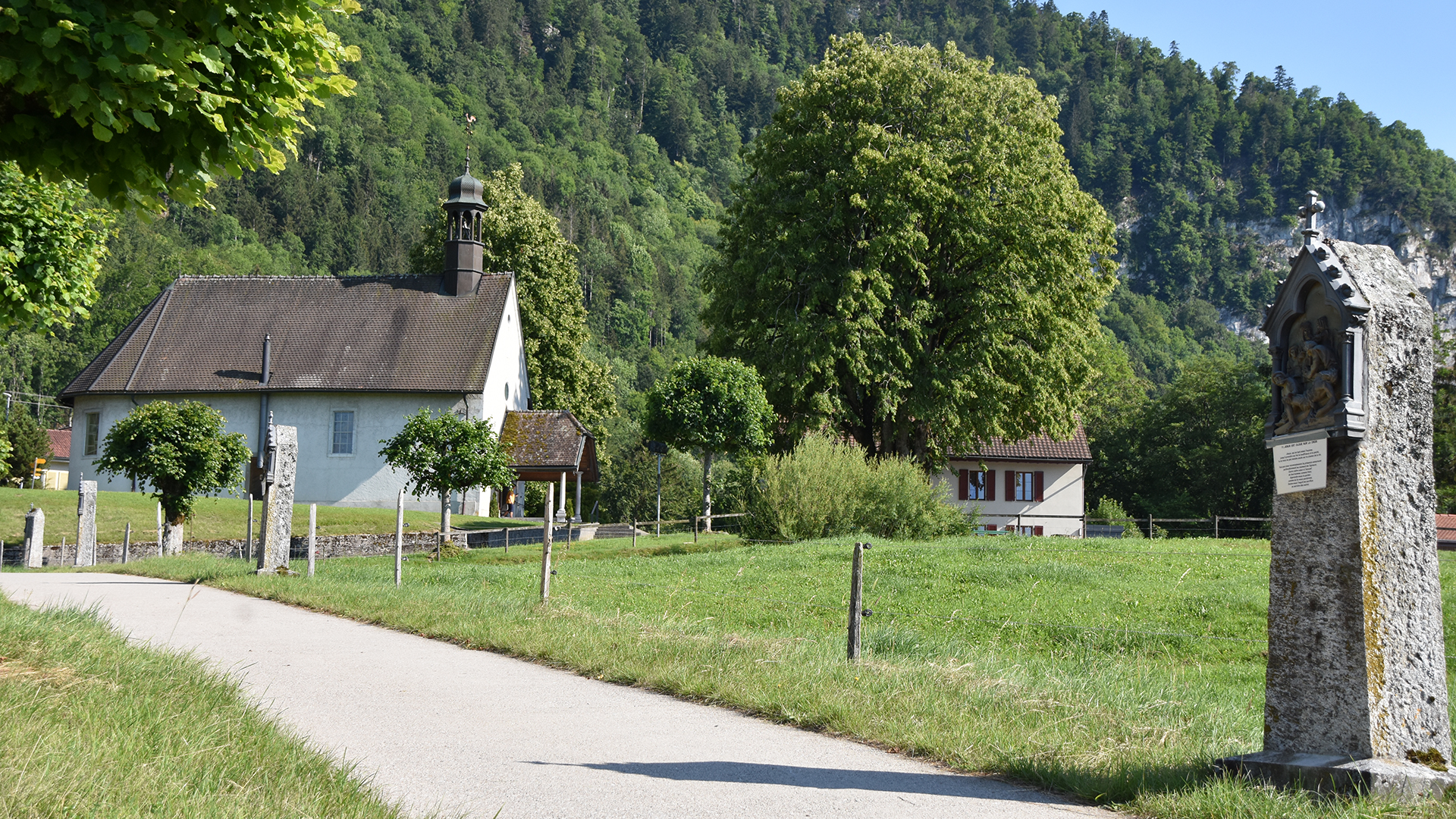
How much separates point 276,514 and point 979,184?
22716 mm

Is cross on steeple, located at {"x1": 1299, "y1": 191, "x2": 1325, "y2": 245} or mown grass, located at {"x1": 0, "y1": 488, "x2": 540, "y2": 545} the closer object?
cross on steeple, located at {"x1": 1299, "y1": 191, "x2": 1325, "y2": 245}

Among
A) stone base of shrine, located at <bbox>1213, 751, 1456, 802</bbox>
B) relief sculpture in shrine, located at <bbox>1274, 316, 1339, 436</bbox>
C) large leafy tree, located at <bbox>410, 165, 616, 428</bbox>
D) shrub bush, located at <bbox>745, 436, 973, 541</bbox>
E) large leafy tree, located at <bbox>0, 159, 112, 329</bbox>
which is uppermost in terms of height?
large leafy tree, located at <bbox>410, 165, 616, 428</bbox>

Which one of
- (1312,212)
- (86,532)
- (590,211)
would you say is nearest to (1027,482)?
(86,532)

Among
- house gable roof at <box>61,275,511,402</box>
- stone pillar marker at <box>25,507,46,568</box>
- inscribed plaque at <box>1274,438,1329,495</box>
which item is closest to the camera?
inscribed plaque at <box>1274,438,1329,495</box>

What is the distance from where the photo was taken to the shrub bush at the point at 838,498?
89.7 feet

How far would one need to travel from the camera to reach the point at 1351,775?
5.16m

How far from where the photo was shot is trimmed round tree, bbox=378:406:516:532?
101 feet

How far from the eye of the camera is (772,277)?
3353 centimetres

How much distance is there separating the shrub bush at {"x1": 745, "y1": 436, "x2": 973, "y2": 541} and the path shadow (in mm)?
21098

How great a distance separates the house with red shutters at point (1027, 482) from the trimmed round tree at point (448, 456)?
30.9m

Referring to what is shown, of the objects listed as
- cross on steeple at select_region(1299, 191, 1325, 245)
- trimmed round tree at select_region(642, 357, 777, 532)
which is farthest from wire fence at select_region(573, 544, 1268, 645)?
trimmed round tree at select_region(642, 357, 777, 532)

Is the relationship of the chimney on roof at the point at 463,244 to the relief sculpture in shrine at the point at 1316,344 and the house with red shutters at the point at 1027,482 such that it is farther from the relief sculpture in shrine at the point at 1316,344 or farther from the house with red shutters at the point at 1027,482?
the relief sculpture in shrine at the point at 1316,344

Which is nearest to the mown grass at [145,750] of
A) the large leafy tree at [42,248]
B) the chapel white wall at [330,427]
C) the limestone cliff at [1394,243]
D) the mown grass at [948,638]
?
the mown grass at [948,638]

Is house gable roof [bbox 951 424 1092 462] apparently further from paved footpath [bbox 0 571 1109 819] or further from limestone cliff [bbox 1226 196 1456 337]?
limestone cliff [bbox 1226 196 1456 337]
